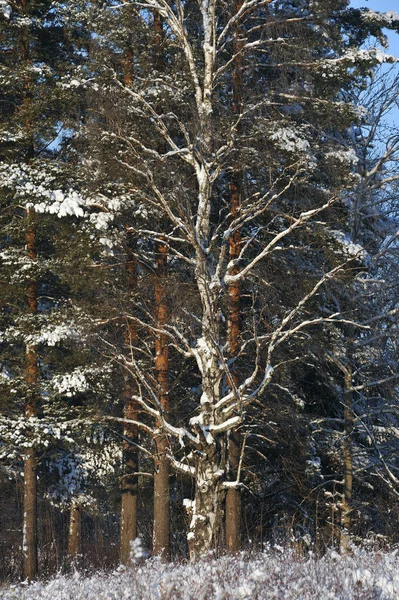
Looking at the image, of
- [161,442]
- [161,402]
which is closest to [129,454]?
[161,402]

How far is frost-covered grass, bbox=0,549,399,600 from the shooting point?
17.0 ft

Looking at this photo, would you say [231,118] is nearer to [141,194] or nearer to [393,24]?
[141,194]

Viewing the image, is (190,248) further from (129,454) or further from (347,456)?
(347,456)

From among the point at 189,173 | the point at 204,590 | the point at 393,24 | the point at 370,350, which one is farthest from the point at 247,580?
the point at 393,24

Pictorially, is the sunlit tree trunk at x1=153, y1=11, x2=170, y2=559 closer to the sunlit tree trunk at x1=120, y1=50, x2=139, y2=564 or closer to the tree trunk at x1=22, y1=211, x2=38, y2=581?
the sunlit tree trunk at x1=120, y1=50, x2=139, y2=564

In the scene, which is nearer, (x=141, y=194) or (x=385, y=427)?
(x=141, y=194)

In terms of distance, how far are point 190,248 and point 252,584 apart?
446 inches

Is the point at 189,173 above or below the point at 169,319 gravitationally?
above

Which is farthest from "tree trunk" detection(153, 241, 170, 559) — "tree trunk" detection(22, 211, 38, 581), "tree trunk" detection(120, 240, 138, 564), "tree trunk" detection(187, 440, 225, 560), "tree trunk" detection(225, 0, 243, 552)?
"tree trunk" detection(187, 440, 225, 560)

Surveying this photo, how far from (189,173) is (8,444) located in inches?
255

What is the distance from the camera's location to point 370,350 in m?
18.2

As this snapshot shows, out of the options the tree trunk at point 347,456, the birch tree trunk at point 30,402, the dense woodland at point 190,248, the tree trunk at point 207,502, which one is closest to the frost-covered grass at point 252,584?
the tree trunk at point 207,502

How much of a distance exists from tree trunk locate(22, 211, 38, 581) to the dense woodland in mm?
45

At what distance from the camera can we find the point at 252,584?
17.6 ft
